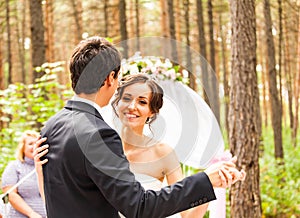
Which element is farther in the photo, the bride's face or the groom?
the bride's face

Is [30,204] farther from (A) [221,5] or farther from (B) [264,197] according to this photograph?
(A) [221,5]

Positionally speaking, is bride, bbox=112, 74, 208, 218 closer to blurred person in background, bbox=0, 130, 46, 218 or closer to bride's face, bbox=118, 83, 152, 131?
bride's face, bbox=118, 83, 152, 131

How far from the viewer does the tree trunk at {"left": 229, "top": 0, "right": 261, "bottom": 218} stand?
19.7 ft

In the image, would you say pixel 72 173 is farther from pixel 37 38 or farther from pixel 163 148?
pixel 37 38

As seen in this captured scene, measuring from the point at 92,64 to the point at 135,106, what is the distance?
0.72m

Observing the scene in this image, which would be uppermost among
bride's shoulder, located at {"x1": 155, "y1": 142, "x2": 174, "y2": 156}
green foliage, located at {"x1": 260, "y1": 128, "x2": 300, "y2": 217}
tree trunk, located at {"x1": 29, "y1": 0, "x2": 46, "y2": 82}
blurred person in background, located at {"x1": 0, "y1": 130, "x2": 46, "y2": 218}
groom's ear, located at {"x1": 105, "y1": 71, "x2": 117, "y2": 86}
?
tree trunk, located at {"x1": 29, "y1": 0, "x2": 46, "y2": 82}

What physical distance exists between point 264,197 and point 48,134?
725 cm

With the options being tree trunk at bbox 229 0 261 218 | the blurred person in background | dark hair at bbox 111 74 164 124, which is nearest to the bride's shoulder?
dark hair at bbox 111 74 164 124

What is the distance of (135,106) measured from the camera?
9.15 ft

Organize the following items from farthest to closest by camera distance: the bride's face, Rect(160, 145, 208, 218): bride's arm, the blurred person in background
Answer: the blurred person in background < Rect(160, 145, 208, 218): bride's arm < the bride's face

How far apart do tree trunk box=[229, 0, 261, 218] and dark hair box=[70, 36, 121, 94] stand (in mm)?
4080

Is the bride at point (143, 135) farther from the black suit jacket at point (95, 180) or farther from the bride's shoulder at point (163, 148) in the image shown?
the black suit jacket at point (95, 180)

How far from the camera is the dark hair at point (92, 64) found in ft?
6.88

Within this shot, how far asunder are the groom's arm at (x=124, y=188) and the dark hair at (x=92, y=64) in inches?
8.9
